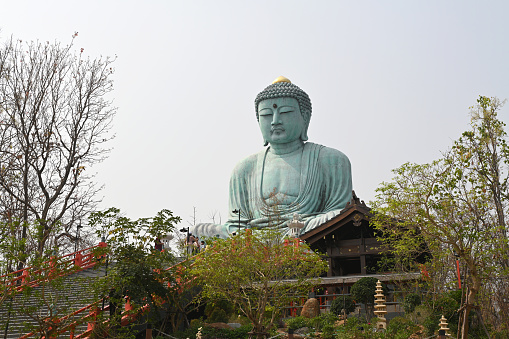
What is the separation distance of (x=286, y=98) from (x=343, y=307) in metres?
13.3

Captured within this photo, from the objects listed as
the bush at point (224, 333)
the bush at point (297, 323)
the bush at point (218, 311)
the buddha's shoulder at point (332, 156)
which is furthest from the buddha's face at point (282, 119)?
the bush at point (224, 333)

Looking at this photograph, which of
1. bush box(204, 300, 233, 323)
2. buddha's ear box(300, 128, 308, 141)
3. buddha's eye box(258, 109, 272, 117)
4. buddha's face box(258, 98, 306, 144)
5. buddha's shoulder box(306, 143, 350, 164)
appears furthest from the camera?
buddha's ear box(300, 128, 308, 141)

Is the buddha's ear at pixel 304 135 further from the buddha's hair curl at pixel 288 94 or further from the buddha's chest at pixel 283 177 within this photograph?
the buddha's chest at pixel 283 177

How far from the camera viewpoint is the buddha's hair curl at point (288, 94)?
965 inches

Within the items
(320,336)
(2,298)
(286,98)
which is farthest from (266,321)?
(286,98)

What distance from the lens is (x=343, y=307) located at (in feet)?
41.8

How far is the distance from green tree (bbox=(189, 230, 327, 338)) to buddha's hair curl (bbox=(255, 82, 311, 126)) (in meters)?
12.9

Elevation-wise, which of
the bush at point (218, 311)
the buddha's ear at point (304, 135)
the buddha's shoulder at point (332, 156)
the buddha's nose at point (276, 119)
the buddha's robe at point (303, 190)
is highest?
the buddha's nose at point (276, 119)

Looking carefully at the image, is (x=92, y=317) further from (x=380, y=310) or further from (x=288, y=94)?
(x=288, y=94)

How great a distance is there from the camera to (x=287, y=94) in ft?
80.3

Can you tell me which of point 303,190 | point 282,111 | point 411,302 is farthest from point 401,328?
point 282,111

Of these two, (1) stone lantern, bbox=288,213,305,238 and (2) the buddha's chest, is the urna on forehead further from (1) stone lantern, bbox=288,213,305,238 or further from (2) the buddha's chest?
(1) stone lantern, bbox=288,213,305,238

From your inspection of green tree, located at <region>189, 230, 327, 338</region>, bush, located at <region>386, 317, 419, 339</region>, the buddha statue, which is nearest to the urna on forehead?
the buddha statue

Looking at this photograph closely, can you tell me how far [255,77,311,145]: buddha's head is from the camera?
24.4 meters
